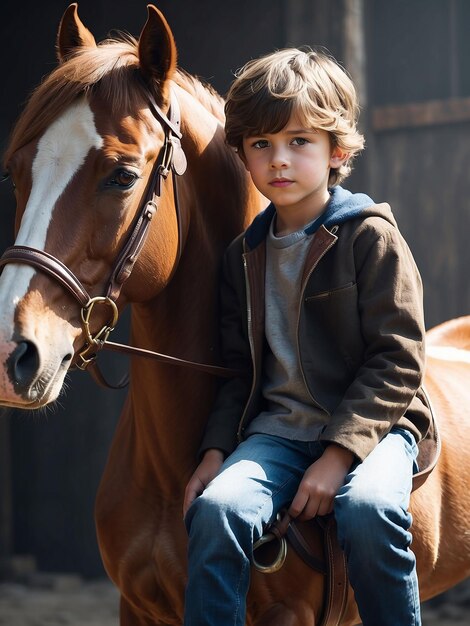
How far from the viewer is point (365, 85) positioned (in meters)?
4.72

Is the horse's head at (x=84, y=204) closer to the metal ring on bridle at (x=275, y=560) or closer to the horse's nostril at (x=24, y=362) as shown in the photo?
the horse's nostril at (x=24, y=362)

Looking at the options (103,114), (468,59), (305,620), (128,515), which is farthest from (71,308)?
(468,59)

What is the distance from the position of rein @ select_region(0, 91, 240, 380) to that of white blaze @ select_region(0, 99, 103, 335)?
0.10 ft

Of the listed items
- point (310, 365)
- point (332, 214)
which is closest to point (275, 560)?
point (310, 365)

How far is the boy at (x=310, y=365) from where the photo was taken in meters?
2.05

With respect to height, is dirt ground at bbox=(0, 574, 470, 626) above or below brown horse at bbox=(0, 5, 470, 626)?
below

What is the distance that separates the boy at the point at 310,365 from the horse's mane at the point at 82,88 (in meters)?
0.27

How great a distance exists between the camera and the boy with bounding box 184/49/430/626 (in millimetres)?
2051

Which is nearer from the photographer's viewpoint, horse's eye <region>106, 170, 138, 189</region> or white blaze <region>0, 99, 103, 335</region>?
white blaze <region>0, 99, 103, 335</region>

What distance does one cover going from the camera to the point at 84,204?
6.91 ft

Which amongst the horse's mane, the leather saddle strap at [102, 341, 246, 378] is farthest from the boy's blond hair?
the leather saddle strap at [102, 341, 246, 378]

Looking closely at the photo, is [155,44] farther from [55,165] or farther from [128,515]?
[128,515]

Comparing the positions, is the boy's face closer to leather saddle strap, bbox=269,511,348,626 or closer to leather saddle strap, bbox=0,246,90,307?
leather saddle strap, bbox=0,246,90,307

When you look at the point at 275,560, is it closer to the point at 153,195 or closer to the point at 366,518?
the point at 366,518
